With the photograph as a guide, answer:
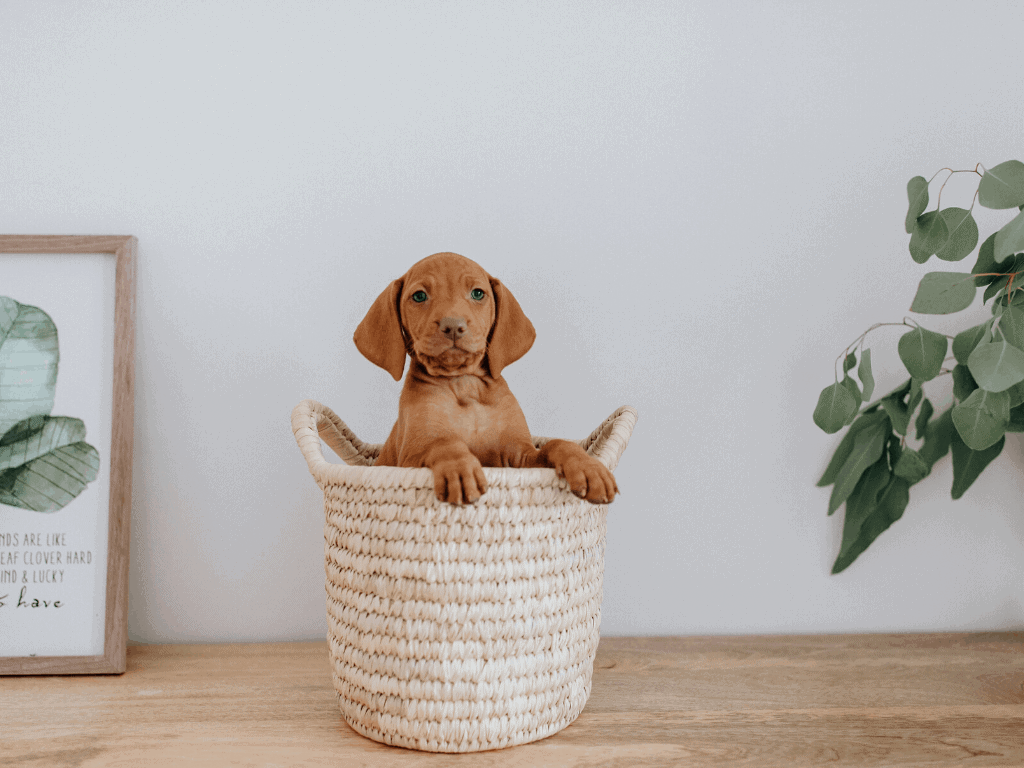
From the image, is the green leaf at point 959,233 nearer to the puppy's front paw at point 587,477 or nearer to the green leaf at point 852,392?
the green leaf at point 852,392

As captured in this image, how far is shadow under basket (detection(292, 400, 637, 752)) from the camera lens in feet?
2.47

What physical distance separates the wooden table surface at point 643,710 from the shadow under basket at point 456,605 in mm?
44

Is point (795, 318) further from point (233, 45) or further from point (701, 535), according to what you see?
point (233, 45)

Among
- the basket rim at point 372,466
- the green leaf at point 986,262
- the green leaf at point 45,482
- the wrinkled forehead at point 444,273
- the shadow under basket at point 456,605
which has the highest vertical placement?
the green leaf at point 986,262

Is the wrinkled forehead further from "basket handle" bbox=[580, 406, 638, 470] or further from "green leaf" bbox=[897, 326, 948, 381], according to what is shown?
"green leaf" bbox=[897, 326, 948, 381]

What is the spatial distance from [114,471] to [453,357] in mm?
589

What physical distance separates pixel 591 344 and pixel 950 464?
653 millimetres

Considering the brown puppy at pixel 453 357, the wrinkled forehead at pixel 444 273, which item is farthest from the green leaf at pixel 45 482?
the wrinkled forehead at pixel 444 273

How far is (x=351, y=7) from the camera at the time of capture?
116 centimetres

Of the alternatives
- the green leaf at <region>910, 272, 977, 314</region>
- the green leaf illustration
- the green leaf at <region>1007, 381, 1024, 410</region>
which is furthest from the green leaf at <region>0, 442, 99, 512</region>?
the green leaf at <region>1007, 381, 1024, 410</region>

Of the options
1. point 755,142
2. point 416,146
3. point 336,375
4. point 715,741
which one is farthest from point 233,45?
point 715,741

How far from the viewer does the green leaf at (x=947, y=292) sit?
862 millimetres

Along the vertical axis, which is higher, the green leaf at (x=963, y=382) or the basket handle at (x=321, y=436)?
the green leaf at (x=963, y=382)

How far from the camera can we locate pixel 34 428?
1.06 metres
